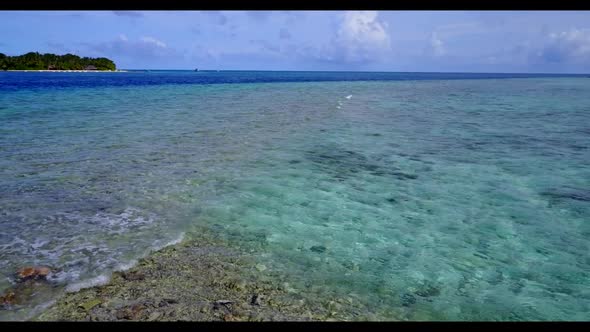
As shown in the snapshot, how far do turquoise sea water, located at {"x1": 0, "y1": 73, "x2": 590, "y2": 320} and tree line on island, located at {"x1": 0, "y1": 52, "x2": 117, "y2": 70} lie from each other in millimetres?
175012

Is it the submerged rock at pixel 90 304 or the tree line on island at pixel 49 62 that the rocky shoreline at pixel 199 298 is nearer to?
the submerged rock at pixel 90 304

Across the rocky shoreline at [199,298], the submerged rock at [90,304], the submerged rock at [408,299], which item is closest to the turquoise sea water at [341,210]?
the submerged rock at [408,299]

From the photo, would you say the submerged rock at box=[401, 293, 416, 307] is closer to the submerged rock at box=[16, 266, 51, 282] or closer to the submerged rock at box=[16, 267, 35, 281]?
the submerged rock at box=[16, 266, 51, 282]

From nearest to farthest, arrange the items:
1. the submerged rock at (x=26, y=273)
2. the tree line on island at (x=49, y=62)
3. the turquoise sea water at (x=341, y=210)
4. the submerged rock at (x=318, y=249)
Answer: the submerged rock at (x=26, y=273) → the turquoise sea water at (x=341, y=210) → the submerged rock at (x=318, y=249) → the tree line on island at (x=49, y=62)

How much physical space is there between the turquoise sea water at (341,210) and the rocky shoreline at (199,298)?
0.30 metres

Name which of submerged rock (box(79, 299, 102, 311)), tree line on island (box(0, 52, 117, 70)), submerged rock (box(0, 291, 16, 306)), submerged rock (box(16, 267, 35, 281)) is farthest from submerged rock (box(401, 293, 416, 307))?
tree line on island (box(0, 52, 117, 70))

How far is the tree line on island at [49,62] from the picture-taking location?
521 ft

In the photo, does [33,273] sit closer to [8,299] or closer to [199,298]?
[8,299]

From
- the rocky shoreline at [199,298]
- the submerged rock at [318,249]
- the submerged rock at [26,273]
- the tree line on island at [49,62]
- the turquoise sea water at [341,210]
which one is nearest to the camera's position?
the rocky shoreline at [199,298]

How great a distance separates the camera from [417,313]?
5.28 meters

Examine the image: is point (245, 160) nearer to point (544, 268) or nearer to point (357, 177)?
point (357, 177)

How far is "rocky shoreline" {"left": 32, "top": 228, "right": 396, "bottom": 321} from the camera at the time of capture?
5039mm

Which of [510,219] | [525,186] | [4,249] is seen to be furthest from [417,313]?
[525,186]
